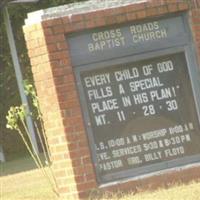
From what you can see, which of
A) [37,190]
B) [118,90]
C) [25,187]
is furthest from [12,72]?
[118,90]

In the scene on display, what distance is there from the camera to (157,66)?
1042 cm

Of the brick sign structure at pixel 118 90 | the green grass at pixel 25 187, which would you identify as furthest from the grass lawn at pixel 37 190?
the brick sign structure at pixel 118 90

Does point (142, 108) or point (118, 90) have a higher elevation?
point (118, 90)

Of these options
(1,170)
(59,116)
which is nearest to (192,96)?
(59,116)

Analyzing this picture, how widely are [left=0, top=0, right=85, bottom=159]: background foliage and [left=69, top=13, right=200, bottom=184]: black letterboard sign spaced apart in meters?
17.7

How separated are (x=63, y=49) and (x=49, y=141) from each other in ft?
3.76

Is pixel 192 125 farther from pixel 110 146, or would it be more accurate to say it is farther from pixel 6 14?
pixel 6 14

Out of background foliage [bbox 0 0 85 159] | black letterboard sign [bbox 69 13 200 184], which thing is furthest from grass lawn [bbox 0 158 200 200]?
background foliage [bbox 0 0 85 159]

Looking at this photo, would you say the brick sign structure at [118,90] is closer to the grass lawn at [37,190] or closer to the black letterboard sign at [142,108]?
the black letterboard sign at [142,108]

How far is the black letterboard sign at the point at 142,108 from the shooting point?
10148 mm

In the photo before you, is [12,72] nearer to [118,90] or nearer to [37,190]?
[37,190]

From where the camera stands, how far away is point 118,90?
10289mm

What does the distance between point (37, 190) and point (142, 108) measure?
143 inches

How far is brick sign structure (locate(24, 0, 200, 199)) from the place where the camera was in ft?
32.8
